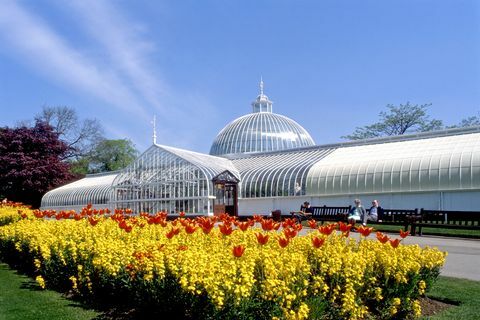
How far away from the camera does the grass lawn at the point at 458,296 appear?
229 inches

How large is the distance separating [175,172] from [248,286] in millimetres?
23503

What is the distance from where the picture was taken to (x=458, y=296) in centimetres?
659

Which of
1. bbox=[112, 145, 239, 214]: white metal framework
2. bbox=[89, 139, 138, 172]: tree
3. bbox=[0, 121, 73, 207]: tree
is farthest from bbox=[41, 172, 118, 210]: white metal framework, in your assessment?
bbox=[89, 139, 138, 172]: tree

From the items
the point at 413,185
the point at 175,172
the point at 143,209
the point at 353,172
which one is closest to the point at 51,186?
the point at 143,209

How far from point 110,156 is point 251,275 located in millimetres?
60076

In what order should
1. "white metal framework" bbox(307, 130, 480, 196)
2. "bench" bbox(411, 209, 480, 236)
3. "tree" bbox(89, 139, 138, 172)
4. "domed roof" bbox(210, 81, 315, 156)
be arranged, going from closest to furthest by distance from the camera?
"bench" bbox(411, 209, 480, 236) → "white metal framework" bbox(307, 130, 480, 196) → "domed roof" bbox(210, 81, 315, 156) → "tree" bbox(89, 139, 138, 172)

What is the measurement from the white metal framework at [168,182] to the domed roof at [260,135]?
33.8 ft

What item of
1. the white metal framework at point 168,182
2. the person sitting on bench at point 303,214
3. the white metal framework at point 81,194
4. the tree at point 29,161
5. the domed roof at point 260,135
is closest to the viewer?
the person sitting on bench at point 303,214

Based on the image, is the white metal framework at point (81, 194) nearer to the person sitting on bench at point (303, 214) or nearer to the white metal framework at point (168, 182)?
the white metal framework at point (168, 182)

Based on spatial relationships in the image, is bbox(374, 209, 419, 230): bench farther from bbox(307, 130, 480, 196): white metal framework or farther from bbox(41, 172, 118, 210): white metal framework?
bbox(41, 172, 118, 210): white metal framework

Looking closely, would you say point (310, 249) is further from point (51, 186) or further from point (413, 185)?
point (51, 186)

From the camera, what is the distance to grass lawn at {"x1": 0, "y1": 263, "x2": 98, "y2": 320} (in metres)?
5.94

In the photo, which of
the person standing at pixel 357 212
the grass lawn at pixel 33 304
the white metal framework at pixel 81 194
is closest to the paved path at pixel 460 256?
the person standing at pixel 357 212

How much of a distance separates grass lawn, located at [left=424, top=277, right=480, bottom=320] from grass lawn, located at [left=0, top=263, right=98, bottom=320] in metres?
4.86
